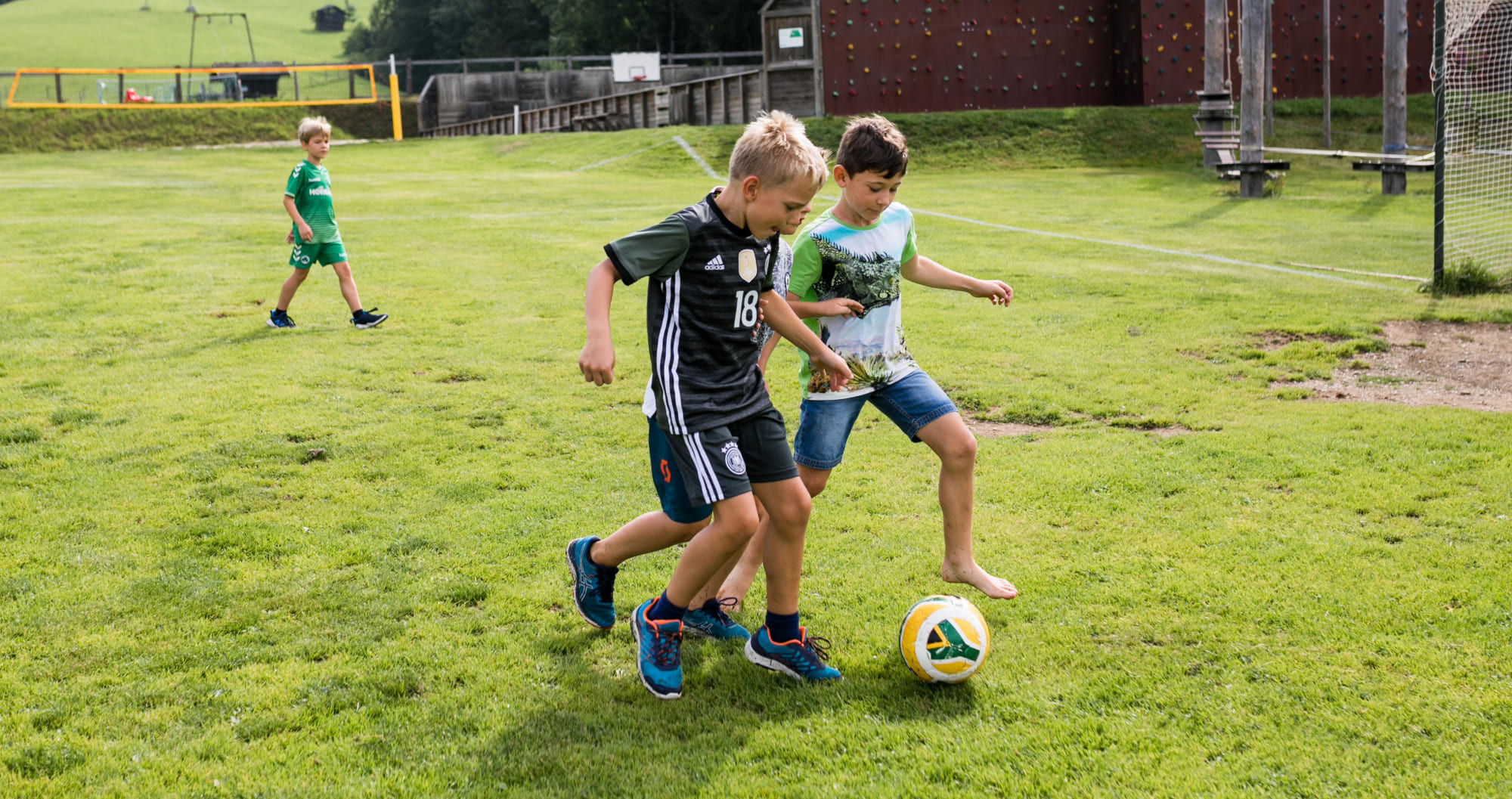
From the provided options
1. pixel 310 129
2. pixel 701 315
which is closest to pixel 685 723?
pixel 701 315

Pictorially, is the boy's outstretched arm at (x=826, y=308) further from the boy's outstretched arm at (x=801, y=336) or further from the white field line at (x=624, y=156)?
the white field line at (x=624, y=156)

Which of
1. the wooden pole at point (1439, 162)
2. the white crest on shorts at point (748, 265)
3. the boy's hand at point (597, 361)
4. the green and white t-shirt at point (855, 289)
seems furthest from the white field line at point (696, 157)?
the boy's hand at point (597, 361)

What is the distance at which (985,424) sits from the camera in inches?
269

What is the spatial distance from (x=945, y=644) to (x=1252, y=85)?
61.9 feet

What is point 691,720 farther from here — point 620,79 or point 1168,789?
point 620,79

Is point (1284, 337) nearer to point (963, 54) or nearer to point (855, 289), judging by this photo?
point (855, 289)

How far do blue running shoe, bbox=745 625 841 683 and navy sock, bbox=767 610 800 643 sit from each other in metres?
0.01

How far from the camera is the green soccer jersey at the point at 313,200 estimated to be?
9.85 m

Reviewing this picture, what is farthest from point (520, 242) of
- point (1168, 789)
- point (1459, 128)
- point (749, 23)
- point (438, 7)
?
point (438, 7)

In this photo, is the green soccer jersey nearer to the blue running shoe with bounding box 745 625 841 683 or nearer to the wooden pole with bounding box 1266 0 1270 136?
the blue running shoe with bounding box 745 625 841 683

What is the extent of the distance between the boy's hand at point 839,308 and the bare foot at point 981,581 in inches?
41.9

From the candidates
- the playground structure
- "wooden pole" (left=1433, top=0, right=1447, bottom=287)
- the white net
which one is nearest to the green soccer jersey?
"wooden pole" (left=1433, top=0, right=1447, bottom=287)

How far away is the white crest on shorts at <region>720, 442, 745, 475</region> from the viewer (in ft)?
11.7

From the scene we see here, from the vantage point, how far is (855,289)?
4.22 metres
